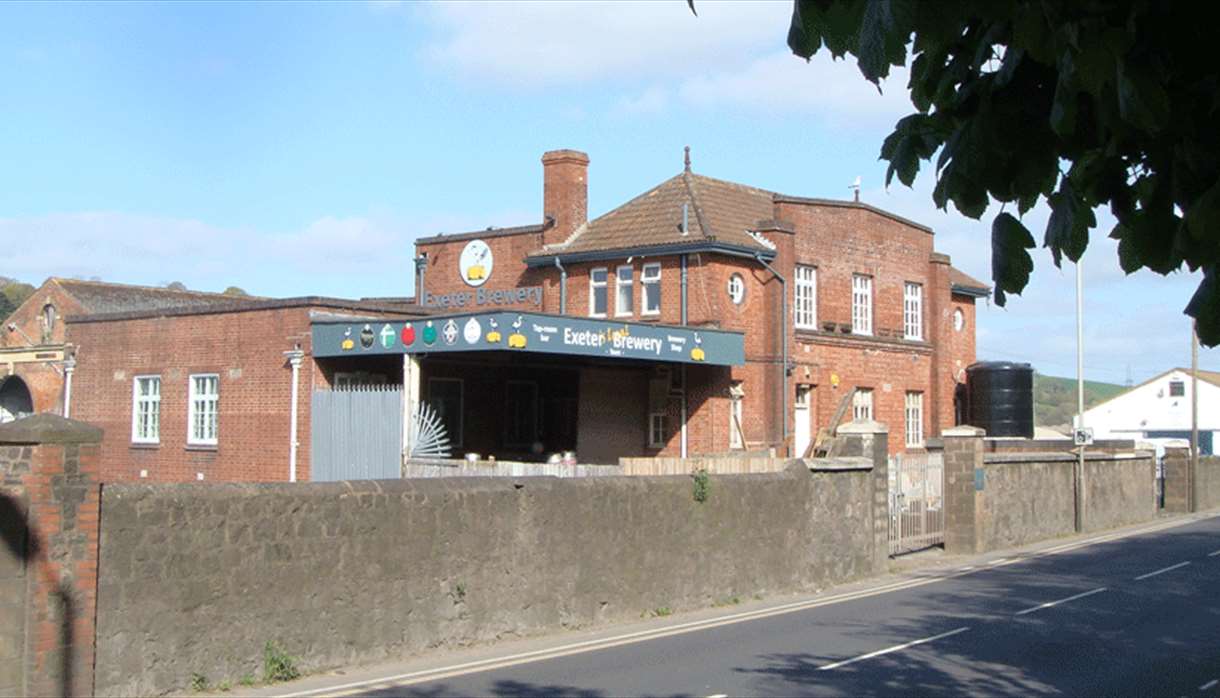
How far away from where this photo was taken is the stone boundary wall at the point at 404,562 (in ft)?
37.6

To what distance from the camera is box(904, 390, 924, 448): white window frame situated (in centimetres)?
4134

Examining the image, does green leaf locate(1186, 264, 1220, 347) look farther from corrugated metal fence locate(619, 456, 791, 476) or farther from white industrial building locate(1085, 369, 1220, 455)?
white industrial building locate(1085, 369, 1220, 455)

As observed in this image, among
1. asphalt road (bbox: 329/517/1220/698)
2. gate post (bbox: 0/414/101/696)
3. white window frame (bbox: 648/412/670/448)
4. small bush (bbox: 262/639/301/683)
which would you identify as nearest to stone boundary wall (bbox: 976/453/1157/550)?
asphalt road (bbox: 329/517/1220/698)

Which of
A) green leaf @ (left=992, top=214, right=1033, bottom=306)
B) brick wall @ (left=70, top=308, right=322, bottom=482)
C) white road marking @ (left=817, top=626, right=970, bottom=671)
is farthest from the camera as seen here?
brick wall @ (left=70, top=308, right=322, bottom=482)

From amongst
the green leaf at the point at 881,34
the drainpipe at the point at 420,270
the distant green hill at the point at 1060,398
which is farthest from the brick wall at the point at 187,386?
the distant green hill at the point at 1060,398

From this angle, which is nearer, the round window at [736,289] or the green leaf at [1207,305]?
the green leaf at [1207,305]

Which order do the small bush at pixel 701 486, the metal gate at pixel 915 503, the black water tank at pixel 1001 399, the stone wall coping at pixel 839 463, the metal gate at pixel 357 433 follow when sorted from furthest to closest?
1. the black water tank at pixel 1001 399
2. the metal gate at pixel 357 433
3. the metal gate at pixel 915 503
4. the stone wall coping at pixel 839 463
5. the small bush at pixel 701 486

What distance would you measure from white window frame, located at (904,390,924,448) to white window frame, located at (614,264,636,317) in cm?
1092

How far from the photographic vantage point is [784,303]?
34781mm

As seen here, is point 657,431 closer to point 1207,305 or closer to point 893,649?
point 893,649

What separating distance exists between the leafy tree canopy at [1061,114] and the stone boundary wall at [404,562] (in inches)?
362

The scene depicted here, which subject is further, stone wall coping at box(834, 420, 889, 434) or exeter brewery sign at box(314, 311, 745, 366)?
exeter brewery sign at box(314, 311, 745, 366)

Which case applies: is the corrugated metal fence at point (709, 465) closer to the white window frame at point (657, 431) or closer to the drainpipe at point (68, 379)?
the white window frame at point (657, 431)

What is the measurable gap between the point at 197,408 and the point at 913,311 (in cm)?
2184
